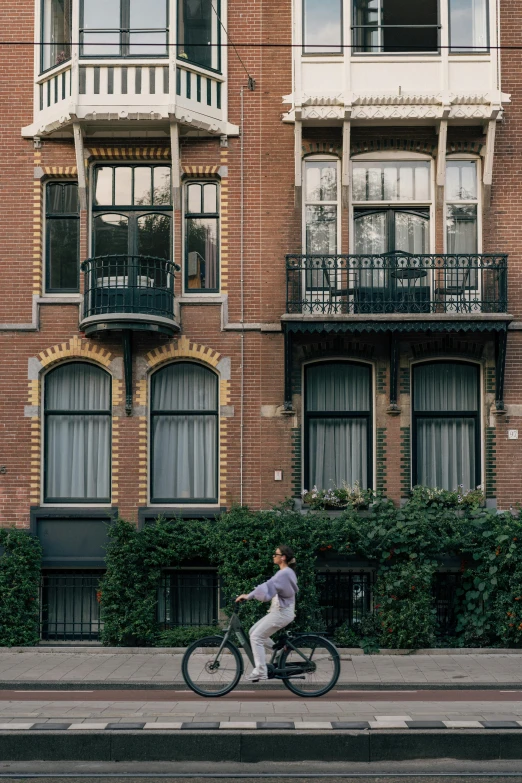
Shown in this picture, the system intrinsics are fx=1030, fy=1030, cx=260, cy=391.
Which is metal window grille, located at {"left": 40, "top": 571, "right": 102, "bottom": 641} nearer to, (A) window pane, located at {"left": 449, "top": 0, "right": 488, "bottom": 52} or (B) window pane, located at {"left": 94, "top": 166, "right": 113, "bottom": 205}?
(B) window pane, located at {"left": 94, "top": 166, "right": 113, "bottom": 205}

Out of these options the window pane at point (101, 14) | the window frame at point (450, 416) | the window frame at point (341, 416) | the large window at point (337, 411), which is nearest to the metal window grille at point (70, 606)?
the window frame at point (341, 416)

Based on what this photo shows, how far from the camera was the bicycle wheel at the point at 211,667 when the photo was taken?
473 inches

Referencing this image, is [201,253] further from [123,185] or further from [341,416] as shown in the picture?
[341,416]

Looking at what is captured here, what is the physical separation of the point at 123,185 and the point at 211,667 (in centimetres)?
1022

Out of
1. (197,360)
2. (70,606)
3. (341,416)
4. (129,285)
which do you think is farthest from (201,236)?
(70,606)

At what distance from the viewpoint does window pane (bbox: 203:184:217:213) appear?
63.2ft

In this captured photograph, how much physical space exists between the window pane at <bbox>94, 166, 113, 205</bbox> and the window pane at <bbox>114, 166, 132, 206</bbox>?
0.11 metres

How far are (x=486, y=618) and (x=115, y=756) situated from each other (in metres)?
8.67

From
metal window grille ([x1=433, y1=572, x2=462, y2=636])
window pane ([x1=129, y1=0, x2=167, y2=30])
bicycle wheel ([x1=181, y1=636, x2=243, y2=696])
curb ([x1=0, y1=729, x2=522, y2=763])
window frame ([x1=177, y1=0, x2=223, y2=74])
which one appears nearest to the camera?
curb ([x1=0, y1=729, x2=522, y2=763])

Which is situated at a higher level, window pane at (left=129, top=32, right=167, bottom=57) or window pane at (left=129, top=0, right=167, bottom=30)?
window pane at (left=129, top=0, right=167, bottom=30)

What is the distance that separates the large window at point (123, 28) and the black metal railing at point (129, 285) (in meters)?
3.69

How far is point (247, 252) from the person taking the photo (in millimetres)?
18984

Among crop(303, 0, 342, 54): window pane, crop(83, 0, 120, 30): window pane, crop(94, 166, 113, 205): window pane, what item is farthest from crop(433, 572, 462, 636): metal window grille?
crop(83, 0, 120, 30): window pane

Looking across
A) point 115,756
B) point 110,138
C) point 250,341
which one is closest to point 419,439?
point 250,341
